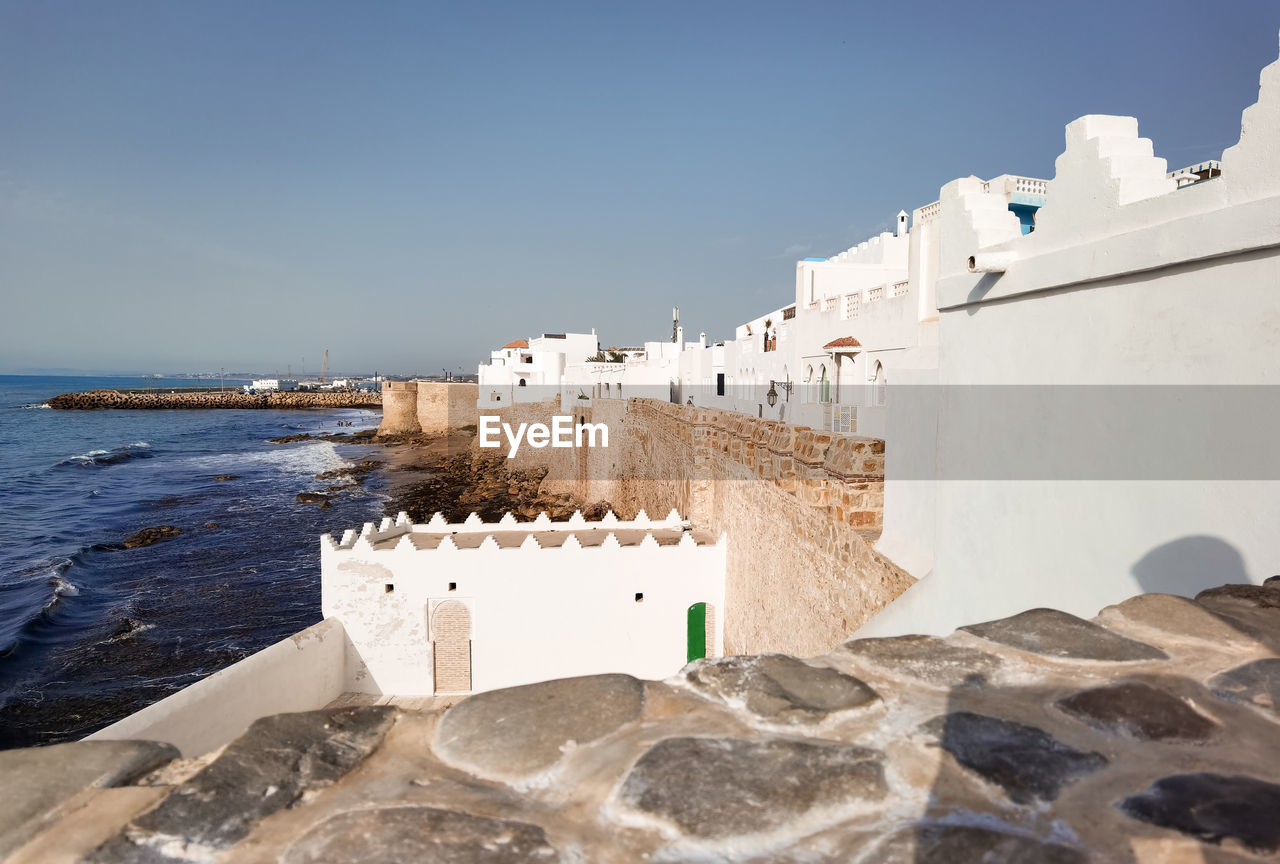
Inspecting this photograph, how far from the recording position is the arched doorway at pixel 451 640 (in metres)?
10.9

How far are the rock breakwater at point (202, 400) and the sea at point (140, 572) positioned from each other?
50123 millimetres

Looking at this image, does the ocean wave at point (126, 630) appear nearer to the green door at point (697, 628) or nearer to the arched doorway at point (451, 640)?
the arched doorway at point (451, 640)

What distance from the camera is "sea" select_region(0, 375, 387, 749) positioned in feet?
43.3

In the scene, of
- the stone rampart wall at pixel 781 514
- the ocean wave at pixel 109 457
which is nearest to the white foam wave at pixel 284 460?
the ocean wave at pixel 109 457

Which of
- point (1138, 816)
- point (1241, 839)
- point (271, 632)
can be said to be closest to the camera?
point (1241, 839)

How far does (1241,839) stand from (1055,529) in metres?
2.61

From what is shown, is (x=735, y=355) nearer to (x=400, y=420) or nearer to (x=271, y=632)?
(x=271, y=632)

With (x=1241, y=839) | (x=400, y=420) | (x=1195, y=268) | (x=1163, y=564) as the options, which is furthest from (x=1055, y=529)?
(x=400, y=420)

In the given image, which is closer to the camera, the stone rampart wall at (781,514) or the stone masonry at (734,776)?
the stone masonry at (734,776)

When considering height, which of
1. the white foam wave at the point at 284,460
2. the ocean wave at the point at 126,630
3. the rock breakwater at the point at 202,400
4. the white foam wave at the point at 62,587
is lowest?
the ocean wave at the point at 126,630

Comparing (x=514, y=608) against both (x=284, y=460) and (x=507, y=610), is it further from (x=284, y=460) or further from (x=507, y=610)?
(x=284, y=460)

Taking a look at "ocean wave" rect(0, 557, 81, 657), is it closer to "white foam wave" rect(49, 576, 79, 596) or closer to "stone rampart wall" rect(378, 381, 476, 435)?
"white foam wave" rect(49, 576, 79, 596)

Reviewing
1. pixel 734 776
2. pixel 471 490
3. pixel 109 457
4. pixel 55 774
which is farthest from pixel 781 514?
pixel 109 457

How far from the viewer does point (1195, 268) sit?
114 inches
